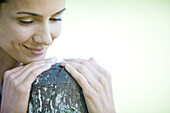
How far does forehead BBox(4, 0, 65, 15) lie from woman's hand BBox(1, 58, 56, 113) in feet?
0.83

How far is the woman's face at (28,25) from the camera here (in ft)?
4.54

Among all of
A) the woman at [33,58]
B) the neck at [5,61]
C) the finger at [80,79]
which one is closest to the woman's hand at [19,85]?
the woman at [33,58]

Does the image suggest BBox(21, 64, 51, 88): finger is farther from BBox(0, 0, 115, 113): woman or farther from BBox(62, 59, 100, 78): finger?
BBox(62, 59, 100, 78): finger

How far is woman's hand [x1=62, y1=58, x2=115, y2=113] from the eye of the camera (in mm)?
1278

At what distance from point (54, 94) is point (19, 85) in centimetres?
16

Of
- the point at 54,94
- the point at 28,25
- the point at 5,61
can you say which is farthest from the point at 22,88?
the point at 5,61

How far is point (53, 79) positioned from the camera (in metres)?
1.23

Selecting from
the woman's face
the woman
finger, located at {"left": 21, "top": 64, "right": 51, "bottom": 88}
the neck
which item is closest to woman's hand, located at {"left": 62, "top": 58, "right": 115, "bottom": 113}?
the woman

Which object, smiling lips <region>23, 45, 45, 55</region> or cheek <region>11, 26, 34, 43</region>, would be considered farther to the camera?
smiling lips <region>23, 45, 45, 55</region>

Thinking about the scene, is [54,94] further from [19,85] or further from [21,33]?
[21,33]

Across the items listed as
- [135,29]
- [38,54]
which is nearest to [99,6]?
[135,29]

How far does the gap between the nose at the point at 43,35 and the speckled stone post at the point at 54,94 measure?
249mm

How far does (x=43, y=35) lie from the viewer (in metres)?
1.45

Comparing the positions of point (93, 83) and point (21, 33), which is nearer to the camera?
point (93, 83)
